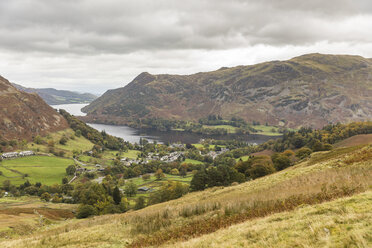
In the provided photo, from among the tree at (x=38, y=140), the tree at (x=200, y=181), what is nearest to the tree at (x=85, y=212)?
the tree at (x=200, y=181)

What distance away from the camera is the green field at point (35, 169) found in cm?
11419

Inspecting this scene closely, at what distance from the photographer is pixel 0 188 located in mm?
99188

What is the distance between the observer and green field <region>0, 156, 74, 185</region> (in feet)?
375

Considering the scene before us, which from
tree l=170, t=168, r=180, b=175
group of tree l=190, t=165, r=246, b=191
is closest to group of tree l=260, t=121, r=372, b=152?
tree l=170, t=168, r=180, b=175

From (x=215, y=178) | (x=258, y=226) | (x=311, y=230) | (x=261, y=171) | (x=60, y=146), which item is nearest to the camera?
(x=311, y=230)

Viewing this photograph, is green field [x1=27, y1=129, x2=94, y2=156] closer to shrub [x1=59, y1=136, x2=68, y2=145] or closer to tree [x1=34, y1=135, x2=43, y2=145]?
shrub [x1=59, y1=136, x2=68, y2=145]

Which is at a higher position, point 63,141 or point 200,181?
point 200,181

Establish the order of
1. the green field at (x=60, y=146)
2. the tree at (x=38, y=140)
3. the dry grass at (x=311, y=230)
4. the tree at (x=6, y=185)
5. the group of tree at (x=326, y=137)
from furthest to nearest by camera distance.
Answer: the tree at (x=38, y=140) < the green field at (x=60, y=146) < the group of tree at (x=326, y=137) < the tree at (x=6, y=185) < the dry grass at (x=311, y=230)

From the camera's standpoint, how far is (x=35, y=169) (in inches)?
4938

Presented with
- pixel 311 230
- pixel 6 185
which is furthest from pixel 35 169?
pixel 311 230

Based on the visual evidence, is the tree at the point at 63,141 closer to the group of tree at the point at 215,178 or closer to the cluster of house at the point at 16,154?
the cluster of house at the point at 16,154

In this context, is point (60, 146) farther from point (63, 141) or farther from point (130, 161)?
point (130, 161)

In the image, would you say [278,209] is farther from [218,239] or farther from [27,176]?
[27,176]

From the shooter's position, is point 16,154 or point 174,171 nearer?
point 174,171
